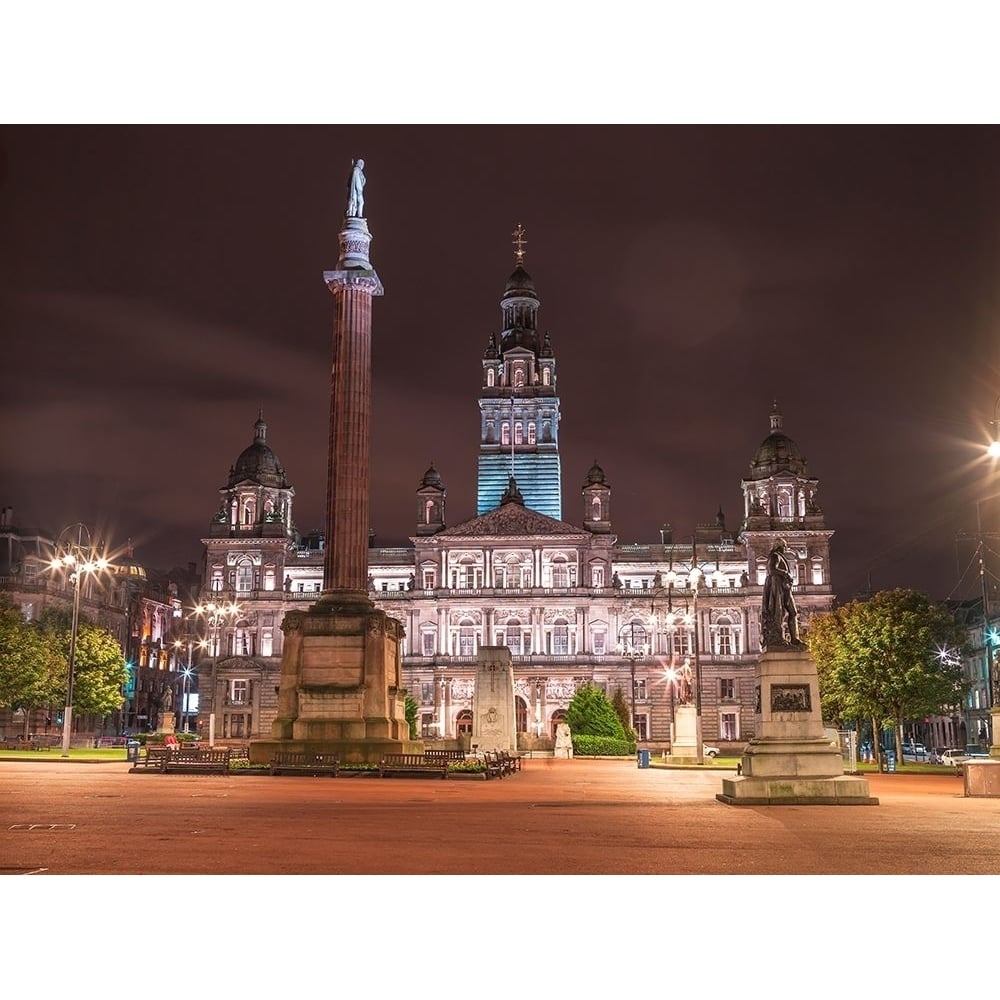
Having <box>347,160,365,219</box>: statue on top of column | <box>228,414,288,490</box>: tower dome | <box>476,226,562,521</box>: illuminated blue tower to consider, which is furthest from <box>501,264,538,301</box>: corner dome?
<box>347,160,365,219</box>: statue on top of column

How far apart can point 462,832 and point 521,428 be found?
9237 centimetres

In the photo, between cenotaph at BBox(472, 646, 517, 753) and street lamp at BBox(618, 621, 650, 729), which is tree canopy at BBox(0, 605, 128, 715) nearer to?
cenotaph at BBox(472, 646, 517, 753)

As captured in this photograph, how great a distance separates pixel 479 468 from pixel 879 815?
88256mm

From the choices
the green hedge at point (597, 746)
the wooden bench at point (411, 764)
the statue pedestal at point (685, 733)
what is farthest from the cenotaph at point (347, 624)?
the green hedge at point (597, 746)

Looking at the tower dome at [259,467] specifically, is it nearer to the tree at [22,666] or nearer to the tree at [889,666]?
the tree at [22,666]

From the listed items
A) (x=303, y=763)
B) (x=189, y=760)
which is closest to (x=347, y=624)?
(x=303, y=763)

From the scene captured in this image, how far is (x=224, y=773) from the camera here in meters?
31.3

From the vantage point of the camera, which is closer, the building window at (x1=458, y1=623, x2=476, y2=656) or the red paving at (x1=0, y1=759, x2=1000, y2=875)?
the red paving at (x1=0, y1=759, x2=1000, y2=875)

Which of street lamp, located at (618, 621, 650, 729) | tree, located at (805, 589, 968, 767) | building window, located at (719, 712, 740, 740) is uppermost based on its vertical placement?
street lamp, located at (618, 621, 650, 729)

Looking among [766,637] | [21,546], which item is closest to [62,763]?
[766,637]

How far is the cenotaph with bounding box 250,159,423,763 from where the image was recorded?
33219mm

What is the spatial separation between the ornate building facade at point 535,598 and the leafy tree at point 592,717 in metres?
21.0

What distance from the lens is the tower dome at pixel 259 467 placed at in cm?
10138

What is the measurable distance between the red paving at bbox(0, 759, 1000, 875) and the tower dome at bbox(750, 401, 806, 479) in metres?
72.9
